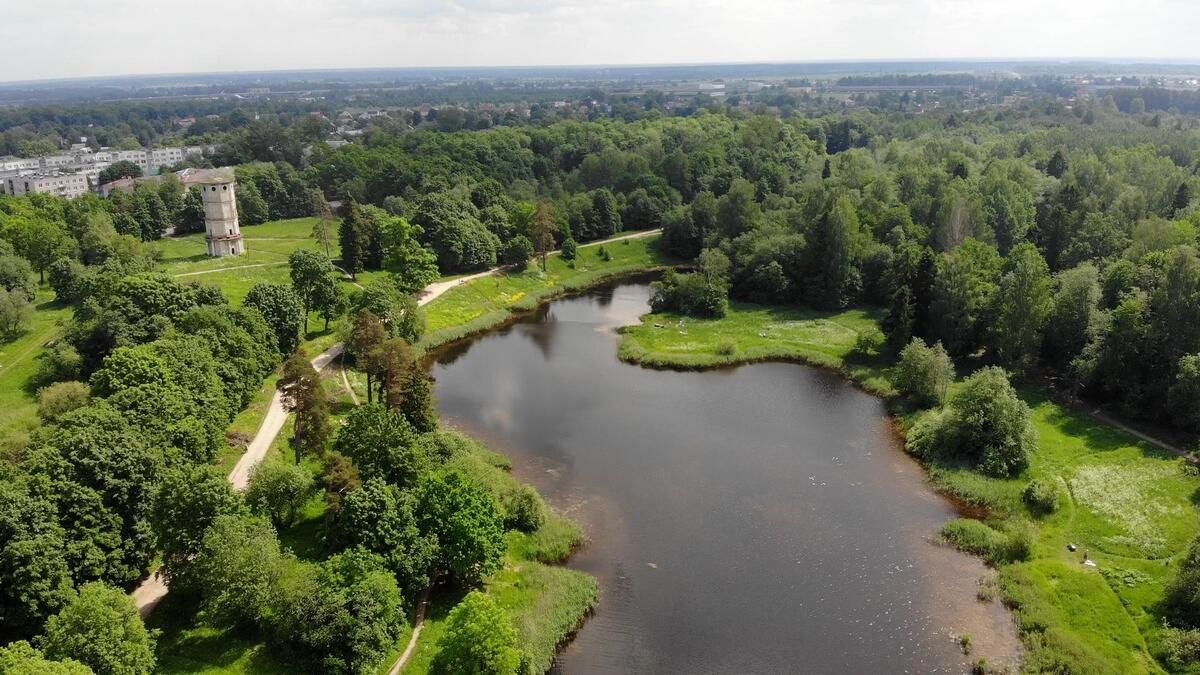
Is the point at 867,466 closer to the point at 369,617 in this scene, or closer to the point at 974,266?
the point at 974,266

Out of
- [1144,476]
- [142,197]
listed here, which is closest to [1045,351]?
[1144,476]

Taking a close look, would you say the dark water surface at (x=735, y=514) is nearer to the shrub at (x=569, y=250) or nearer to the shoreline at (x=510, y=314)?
the shoreline at (x=510, y=314)

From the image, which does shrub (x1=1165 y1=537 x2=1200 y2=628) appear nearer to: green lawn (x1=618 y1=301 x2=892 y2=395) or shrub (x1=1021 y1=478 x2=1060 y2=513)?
shrub (x1=1021 y1=478 x2=1060 y2=513)

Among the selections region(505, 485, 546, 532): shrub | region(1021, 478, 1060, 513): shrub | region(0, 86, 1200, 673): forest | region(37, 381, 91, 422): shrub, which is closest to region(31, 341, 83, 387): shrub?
region(0, 86, 1200, 673): forest

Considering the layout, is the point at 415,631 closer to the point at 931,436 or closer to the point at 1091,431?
the point at 931,436

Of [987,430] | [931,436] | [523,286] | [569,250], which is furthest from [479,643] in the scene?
[569,250]

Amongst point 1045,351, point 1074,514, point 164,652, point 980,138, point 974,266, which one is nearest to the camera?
point 164,652

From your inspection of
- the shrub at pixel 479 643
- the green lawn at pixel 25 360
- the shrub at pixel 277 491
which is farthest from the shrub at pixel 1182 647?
the green lawn at pixel 25 360
